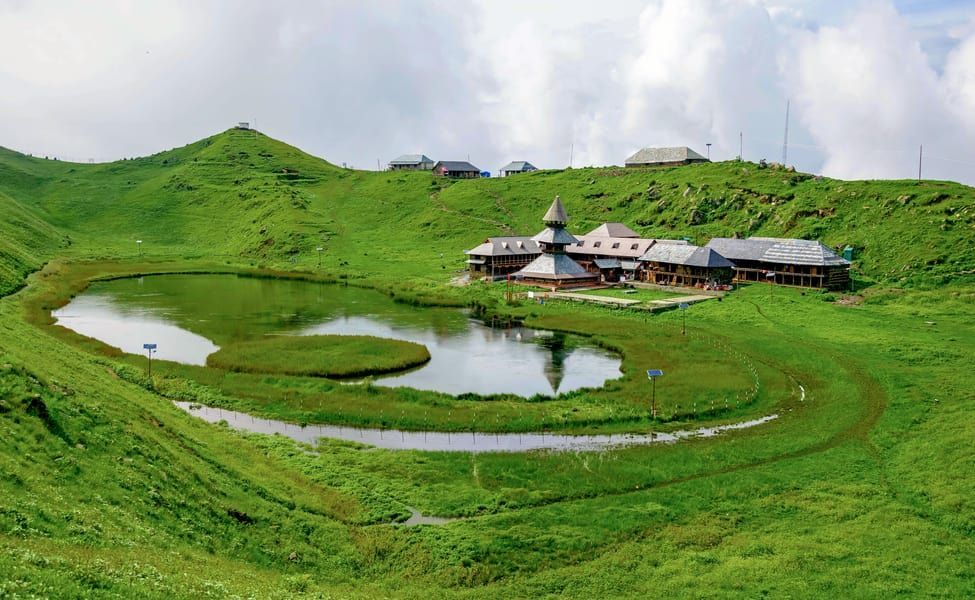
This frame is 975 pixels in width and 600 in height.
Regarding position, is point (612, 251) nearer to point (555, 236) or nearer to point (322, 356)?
point (555, 236)

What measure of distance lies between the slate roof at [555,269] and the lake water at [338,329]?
18.1 m

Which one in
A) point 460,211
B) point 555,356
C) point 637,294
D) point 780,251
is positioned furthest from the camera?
point 460,211

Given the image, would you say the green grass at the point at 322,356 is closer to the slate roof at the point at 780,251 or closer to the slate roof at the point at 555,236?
the slate roof at the point at 555,236

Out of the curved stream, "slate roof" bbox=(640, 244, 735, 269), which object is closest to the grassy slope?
the curved stream

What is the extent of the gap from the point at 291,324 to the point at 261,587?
170 feet

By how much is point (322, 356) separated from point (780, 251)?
61.7 metres

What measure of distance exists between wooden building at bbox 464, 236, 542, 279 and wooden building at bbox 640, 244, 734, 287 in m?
18.5

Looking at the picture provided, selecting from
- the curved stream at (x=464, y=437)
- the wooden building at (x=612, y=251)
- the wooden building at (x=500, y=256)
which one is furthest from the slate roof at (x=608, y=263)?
the curved stream at (x=464, y=437)

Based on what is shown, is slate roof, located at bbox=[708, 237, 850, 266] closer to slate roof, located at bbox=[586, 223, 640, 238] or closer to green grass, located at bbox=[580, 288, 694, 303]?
green grass, located at bbox=[580, 288, 694, 303]

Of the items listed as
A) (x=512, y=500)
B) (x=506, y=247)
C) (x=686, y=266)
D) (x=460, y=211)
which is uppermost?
(x=460, y=211)

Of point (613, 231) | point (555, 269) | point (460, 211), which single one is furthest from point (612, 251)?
point (460, 211)

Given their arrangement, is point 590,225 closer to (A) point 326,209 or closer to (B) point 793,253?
(B) point 793,253

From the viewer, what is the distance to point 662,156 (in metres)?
164

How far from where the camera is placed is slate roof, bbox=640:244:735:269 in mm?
89619
